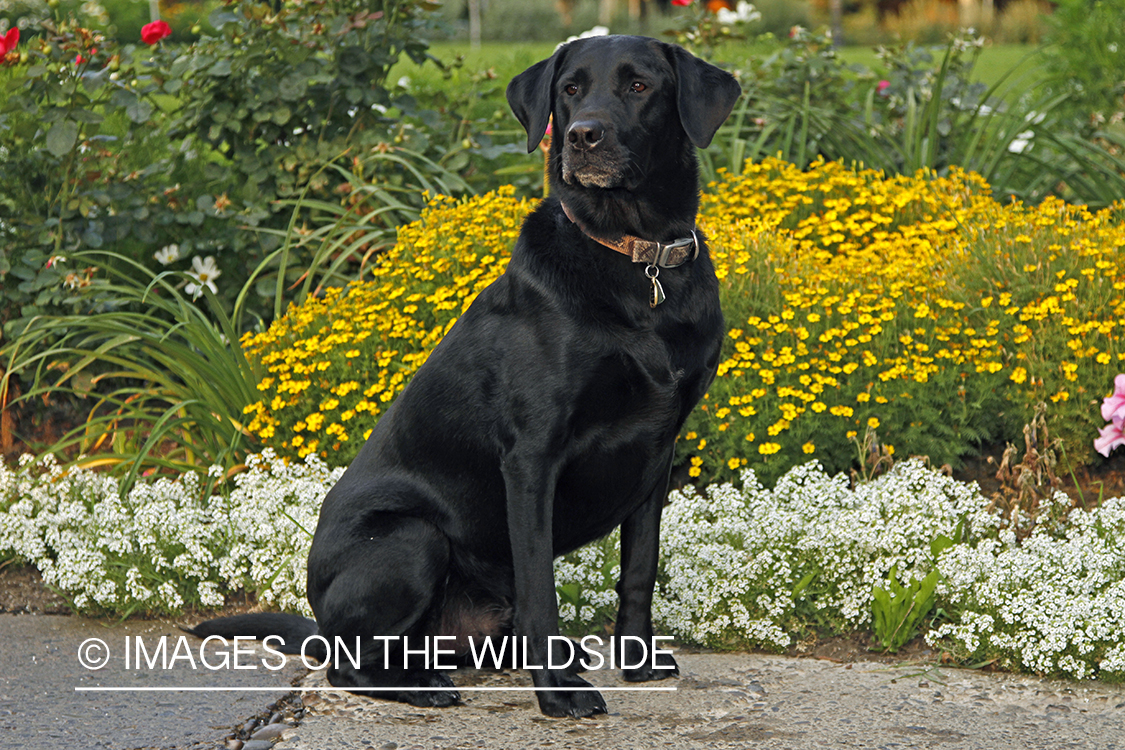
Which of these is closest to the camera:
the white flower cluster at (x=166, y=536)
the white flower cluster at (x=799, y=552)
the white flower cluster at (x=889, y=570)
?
the white flower cluster at (x=889, y=570)

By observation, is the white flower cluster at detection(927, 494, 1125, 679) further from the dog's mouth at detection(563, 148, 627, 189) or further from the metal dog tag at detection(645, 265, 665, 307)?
the dog's mouth at detection(563, 148, 627, 189)

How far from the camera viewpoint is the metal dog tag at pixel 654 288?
268cm

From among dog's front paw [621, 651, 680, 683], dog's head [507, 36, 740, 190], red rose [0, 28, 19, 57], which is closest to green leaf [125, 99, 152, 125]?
red rose [0, 28, 19, 57]

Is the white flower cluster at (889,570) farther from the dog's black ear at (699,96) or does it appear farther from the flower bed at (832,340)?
the dog's black ear at (699,96)

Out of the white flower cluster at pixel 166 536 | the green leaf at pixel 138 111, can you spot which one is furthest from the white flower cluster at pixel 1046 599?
the green leaf at pixel 138 111

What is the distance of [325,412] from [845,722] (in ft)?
8.13

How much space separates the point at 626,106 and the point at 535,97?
32 cm

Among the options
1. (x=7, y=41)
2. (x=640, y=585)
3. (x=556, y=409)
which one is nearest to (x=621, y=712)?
(x=640, y=585)

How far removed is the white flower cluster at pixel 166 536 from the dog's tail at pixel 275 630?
367mm

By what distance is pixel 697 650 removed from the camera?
330 cm

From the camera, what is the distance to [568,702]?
8.79 ft

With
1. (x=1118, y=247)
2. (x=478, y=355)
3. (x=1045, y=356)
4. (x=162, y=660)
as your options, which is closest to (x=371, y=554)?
(x=478, y=355)

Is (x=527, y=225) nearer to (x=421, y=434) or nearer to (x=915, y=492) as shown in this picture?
(x=421, y=434)

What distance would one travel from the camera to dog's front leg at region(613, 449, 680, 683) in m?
2.91
